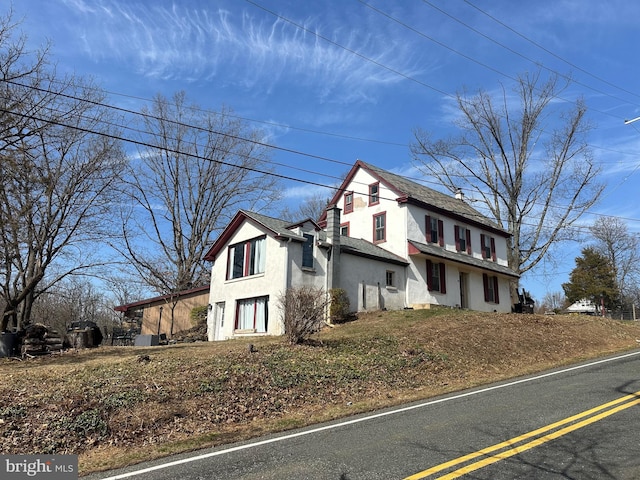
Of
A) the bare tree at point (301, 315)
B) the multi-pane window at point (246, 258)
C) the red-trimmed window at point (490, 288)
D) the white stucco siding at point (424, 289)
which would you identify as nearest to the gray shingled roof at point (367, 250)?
the white stucco siding at point (424, 289)

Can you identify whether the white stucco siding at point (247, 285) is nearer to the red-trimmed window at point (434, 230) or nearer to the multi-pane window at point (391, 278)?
the multi-pane window at point (391, 278)

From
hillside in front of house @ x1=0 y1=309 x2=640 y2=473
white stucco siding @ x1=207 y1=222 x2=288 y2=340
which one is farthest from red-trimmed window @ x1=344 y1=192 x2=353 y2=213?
hillside in front of house @ x1=0 y1=309 x2=640 y2=473

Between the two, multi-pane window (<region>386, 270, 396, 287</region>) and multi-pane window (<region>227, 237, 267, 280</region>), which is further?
multi-pane window (<region>386, 270, 396, 287</region>)

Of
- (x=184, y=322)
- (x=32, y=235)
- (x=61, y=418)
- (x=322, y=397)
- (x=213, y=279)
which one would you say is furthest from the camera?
(x=184, y=322)

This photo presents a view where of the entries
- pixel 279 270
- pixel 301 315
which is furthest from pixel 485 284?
pixel 301 315

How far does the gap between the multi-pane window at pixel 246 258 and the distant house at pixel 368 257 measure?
0.05 m

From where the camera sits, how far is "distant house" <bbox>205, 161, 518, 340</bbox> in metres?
20.9

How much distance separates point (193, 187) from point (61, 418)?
28.9 metres

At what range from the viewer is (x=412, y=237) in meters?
25.5

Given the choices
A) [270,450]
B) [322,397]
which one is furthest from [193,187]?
[270,450]

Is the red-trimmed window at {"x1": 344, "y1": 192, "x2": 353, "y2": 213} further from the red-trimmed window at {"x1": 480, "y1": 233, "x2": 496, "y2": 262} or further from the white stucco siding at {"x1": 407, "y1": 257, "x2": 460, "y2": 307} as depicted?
the red-trimmed window at {"x1": 480, "y1": 233, "x2": 496, "y2": 262}

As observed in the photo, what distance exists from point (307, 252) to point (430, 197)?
1271 centimetres

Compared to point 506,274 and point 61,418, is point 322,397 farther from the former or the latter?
point 506,274

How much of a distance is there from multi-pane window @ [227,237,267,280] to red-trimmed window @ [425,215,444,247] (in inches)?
422
